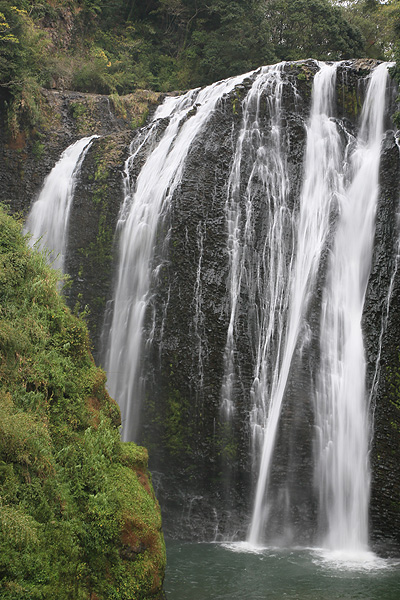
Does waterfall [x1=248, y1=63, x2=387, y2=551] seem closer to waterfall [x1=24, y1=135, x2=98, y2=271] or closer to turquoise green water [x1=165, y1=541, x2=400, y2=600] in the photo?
turquoise green water [x1=165, y1=541, x2=400, y2=600]

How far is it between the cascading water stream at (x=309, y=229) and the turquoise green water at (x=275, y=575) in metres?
1.08

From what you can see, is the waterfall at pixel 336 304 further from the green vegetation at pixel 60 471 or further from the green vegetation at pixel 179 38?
the green vegetation at pixel 179 38

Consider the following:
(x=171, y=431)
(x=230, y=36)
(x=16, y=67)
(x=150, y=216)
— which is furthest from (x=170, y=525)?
(x=230, y=36)

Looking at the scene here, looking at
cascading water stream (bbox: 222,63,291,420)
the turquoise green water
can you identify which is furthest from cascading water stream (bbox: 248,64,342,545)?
the turquoise green water

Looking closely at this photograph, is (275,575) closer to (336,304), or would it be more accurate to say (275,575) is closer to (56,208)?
(336,304)

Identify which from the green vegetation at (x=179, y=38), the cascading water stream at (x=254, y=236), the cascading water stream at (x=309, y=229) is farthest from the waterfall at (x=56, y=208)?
the cascading water stream at (x=309, y=229)

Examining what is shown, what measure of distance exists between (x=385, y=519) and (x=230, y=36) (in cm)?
2185

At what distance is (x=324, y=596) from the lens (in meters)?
7.19

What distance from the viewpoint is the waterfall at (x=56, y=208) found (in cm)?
1355

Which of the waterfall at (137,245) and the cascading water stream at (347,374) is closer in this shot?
the cascading water stream at (347,374)

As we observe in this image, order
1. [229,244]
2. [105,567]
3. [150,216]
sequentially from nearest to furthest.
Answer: [105,567]
[229,244]
[150,216]

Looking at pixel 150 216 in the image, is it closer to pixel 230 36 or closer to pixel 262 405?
pixel 262 405

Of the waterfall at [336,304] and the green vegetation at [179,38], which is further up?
the green vegetation at [179,38]

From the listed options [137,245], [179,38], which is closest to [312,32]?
[179,38]
